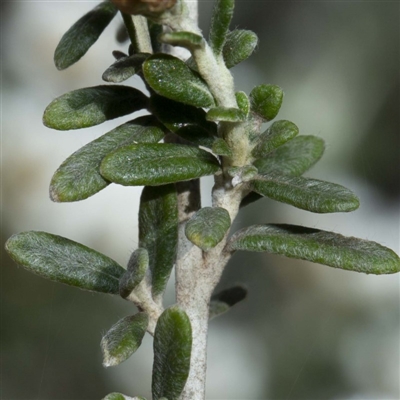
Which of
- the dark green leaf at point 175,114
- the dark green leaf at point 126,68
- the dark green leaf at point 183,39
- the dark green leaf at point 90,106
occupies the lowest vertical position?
the dark green leaf at point 175,114

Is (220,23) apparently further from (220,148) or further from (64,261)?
(64,261)

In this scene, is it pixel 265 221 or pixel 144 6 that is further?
pixel 265 221

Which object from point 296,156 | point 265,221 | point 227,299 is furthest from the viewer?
point 265,221

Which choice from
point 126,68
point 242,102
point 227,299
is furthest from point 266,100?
point 227,299

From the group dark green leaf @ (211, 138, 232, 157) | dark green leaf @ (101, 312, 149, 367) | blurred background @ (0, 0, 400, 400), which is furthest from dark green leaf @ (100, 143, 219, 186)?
blurred background @ (0, 0, 400, 400)

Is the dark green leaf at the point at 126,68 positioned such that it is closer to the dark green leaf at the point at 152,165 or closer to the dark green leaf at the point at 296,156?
the dark green leaf at the point at 152,165

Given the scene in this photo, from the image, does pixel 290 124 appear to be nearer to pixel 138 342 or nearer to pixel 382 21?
pixel 138 342

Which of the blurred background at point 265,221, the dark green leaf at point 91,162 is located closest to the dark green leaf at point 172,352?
the dark green leaf at point 91,162
